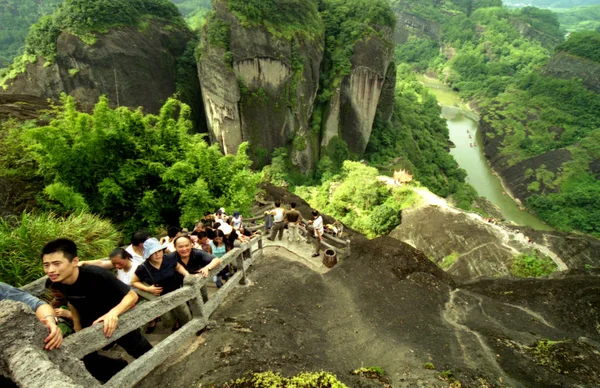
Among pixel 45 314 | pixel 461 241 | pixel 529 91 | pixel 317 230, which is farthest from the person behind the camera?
pixel 529 91

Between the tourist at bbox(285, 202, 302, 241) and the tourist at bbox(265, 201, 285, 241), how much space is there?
205 mm

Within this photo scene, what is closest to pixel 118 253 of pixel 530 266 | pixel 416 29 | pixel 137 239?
pixel 137 239

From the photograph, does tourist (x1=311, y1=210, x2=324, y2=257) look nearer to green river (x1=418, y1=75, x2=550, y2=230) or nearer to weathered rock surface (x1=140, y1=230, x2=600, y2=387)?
weathered rock surface (x1=140, y1=230, x2=600, y2=387)

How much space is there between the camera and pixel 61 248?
341cm

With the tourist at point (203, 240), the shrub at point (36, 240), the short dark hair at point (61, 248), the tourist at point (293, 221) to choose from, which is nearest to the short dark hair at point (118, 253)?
the short dark hair at point (61, 248)

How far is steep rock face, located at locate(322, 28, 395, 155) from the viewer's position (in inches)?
1583

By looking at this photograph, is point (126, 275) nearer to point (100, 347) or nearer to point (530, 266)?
point (100, 347)

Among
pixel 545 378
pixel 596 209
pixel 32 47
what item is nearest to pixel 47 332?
pixel 545 378

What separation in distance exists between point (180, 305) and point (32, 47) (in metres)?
37.9

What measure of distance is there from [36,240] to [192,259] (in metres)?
3.11

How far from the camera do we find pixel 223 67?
32219 mm

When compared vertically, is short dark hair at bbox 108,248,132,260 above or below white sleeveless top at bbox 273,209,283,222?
above

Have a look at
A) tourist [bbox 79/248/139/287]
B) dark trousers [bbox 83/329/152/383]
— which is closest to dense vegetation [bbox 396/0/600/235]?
tourist [bbox 79/248/139/287]

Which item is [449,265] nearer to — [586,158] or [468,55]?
[586,158]
